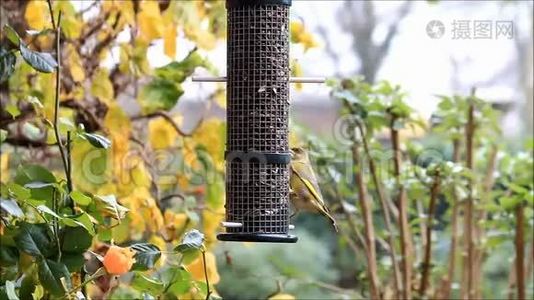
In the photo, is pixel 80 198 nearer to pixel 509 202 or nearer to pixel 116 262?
pixel 116 262

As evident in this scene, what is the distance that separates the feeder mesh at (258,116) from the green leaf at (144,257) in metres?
0.30

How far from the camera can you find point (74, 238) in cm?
110

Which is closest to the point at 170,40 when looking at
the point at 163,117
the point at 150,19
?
the point at 150,19

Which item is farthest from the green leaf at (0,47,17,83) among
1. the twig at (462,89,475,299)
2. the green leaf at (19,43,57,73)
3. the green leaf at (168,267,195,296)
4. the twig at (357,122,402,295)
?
the twig at (462,89,475,299)

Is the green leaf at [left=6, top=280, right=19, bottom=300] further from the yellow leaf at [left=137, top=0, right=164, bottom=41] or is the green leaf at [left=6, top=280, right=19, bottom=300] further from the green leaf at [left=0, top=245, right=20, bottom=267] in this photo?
the yellow leaf at [left=137, top=0, right=164, bottom=41]

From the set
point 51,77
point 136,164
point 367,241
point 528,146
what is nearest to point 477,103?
point 528,146

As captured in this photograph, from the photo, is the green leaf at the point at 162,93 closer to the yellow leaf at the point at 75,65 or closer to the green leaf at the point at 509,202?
the yellow leaf at the point at 75,65

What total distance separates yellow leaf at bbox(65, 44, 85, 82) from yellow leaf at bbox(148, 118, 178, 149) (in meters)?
0.20

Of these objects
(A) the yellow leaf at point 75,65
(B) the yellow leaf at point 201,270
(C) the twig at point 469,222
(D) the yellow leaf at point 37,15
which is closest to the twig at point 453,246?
(C) the twig at point 469,222

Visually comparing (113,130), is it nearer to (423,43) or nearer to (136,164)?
(136,164)

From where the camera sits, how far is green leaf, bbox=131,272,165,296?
119cm

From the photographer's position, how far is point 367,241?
6.61ft

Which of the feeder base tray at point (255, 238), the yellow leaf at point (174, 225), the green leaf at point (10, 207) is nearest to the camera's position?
the green leaf at point (10, 207)

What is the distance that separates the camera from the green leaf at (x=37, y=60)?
3.68 feet
